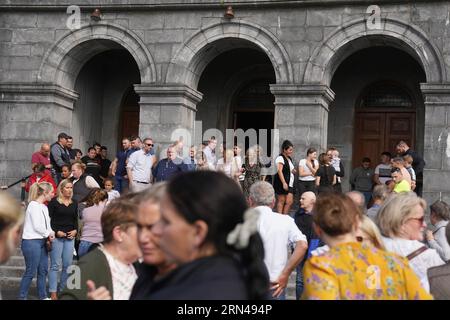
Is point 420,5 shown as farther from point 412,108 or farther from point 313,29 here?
point 412,108

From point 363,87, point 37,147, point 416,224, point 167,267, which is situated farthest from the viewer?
point 363,87

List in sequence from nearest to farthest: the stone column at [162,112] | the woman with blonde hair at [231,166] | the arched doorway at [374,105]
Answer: the woman with blonde hair at [231,166] < the stone column at [162,112] < the arched doorway at [374,105]

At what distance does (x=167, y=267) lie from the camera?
3.07 metres

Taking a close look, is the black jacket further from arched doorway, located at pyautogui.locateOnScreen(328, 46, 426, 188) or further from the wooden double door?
the wooden double door

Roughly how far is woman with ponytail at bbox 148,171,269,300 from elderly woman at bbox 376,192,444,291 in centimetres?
247

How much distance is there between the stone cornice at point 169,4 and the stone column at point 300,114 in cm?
175

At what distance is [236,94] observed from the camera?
20484 millimetres

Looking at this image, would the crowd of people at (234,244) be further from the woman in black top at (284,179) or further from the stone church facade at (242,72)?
the stone church facade at (242,72)

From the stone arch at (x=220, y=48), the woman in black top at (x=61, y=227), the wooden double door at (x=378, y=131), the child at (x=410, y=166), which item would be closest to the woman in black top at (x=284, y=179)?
the child at (x=410, y=166)

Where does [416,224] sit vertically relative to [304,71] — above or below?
below

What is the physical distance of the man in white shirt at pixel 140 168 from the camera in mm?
15000

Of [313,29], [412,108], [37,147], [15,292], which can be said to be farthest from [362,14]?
[15,292]

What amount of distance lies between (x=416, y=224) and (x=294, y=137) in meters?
11.0

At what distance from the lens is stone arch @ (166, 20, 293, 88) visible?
1644 cm
